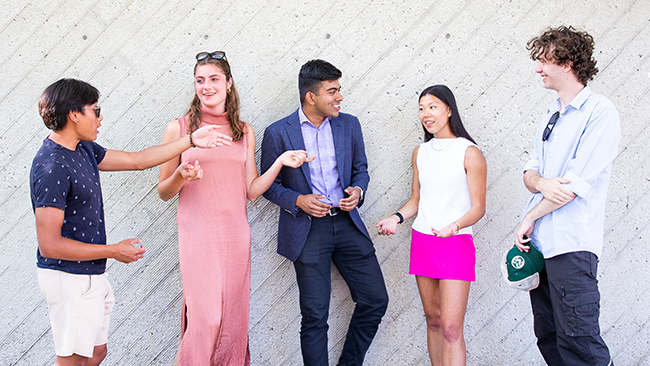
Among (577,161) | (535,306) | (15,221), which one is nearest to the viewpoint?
(577,161)

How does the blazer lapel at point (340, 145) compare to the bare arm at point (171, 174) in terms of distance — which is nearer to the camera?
the bare arm at point (171, 174)

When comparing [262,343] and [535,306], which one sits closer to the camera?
[535,306]

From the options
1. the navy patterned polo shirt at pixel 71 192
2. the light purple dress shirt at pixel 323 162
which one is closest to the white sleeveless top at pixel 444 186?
the light purple dress shirt at pixel 323 162

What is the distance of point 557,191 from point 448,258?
74 centimetres

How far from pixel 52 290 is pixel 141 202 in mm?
1115

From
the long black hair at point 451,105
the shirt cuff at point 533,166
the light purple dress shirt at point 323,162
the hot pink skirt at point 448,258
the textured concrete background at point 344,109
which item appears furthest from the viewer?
the textured concrete background at point 344,109

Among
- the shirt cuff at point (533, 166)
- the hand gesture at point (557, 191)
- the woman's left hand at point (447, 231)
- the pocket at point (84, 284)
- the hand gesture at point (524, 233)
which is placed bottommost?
the pocket at point (84, 284)

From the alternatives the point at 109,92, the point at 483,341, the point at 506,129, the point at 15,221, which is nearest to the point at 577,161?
the point at 506,129

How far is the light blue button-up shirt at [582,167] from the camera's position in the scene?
2121mm

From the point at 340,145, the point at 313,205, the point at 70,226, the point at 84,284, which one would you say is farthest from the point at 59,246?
the point at 340,145

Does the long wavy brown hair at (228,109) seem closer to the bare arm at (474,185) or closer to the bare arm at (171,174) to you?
the bare arm at (171,174)

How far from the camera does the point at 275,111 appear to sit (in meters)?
3.25

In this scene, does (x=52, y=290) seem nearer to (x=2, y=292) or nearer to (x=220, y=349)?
(x=220, y=349)

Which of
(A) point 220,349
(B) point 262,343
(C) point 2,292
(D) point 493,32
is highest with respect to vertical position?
(D) point 493,32
